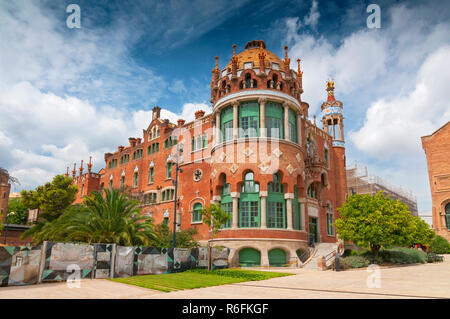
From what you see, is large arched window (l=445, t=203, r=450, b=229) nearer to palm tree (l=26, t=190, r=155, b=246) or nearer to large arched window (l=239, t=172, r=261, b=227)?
large arched window (l=239, t=172, r=261, b=227)

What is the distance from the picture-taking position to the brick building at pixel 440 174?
5269 cm

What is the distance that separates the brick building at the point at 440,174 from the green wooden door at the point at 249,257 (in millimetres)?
38688

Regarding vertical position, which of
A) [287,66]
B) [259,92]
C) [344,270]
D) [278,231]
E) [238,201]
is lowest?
[344,270]

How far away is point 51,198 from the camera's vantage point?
47562 mm

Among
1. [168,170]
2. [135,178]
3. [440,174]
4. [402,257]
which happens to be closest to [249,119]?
[168,170]

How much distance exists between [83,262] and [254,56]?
25.1m

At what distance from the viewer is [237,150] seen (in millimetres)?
30500

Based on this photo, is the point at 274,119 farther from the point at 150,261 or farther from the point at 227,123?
the point at 150,261

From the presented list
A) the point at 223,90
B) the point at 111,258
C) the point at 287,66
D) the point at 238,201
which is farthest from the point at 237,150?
the point at 111,258

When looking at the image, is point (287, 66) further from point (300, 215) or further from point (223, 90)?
point (300, 215)

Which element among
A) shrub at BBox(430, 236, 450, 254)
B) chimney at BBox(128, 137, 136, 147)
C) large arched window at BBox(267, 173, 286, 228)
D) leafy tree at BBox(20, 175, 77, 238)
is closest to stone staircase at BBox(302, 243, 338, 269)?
large arched window at BBox(267, 173, 286, 228)

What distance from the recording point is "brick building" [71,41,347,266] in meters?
29.1

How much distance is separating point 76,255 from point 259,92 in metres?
20.9
